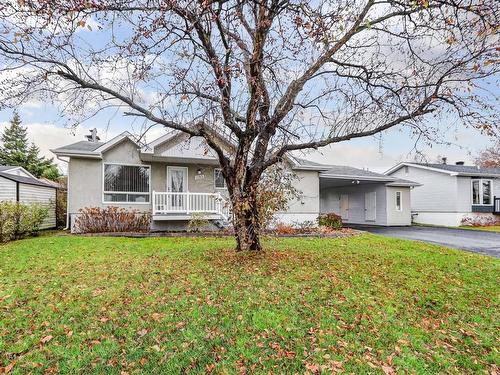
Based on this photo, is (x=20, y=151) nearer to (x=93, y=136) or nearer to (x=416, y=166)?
(x=93, y=136)

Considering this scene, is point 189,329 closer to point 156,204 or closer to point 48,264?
point 48,264

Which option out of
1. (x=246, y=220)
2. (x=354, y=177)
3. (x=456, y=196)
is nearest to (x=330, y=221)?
(x=354, y=177)

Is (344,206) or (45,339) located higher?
(344,206)

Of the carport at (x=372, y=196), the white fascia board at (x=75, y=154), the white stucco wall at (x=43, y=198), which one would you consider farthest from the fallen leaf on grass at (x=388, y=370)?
the white stucco wall at (x=43, y=198)

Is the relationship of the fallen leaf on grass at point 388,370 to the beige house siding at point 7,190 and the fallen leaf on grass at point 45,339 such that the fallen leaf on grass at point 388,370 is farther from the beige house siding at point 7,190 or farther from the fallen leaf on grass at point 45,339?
the beige house siding at point 7,190

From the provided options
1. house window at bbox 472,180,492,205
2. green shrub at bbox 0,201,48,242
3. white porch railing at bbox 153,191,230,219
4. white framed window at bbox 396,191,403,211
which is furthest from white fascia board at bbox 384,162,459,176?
green shrub at bbox 0,201,48,242

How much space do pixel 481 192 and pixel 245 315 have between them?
2464 cm

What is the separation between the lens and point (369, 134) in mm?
7512

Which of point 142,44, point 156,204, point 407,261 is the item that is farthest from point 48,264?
point 407,261

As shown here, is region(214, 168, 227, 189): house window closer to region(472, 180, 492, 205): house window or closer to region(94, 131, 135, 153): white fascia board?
region(94, 131, 135, 153): white fascia board

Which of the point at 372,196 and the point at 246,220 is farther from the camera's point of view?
the point at 372,196

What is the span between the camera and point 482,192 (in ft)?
74.4

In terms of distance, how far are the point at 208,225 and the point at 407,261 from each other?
9.04 m

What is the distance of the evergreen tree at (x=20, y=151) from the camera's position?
34375 mm
